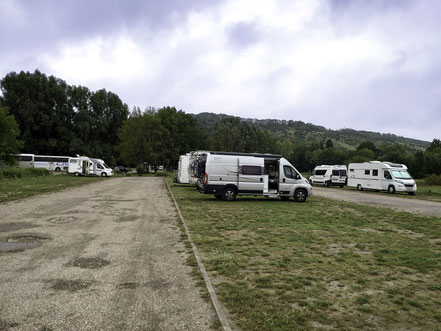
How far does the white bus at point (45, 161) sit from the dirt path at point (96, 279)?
53.4m

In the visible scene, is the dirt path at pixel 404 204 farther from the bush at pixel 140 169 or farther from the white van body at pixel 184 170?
the bush at pixel 140 169

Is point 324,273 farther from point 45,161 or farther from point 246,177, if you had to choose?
point 45,161

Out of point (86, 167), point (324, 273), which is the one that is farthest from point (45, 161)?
point (324, 273)

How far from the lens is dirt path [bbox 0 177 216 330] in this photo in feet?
12.0

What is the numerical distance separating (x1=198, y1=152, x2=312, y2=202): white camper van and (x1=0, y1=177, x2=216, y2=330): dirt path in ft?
23.6

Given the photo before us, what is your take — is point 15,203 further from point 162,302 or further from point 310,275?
point 310,275

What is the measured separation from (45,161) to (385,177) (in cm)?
5639

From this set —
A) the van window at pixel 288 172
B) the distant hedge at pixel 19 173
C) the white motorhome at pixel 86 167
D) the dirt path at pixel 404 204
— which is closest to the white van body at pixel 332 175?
the dirt path at pixel 404 204

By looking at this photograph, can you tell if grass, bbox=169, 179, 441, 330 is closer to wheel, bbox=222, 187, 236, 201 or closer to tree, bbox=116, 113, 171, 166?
wheel, bbox=222, 187, 236, 201

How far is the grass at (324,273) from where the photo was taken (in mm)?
3783

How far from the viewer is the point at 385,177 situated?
27406mm

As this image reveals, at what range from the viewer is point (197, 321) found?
11.9 feet

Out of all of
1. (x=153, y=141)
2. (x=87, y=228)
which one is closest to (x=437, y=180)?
(x=153, y=141)

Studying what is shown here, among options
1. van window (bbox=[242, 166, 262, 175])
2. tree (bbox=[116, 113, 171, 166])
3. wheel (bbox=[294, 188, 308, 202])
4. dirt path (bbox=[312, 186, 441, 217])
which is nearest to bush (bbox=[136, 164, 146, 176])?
tree (bbox=[116, 113, 171, 166])
